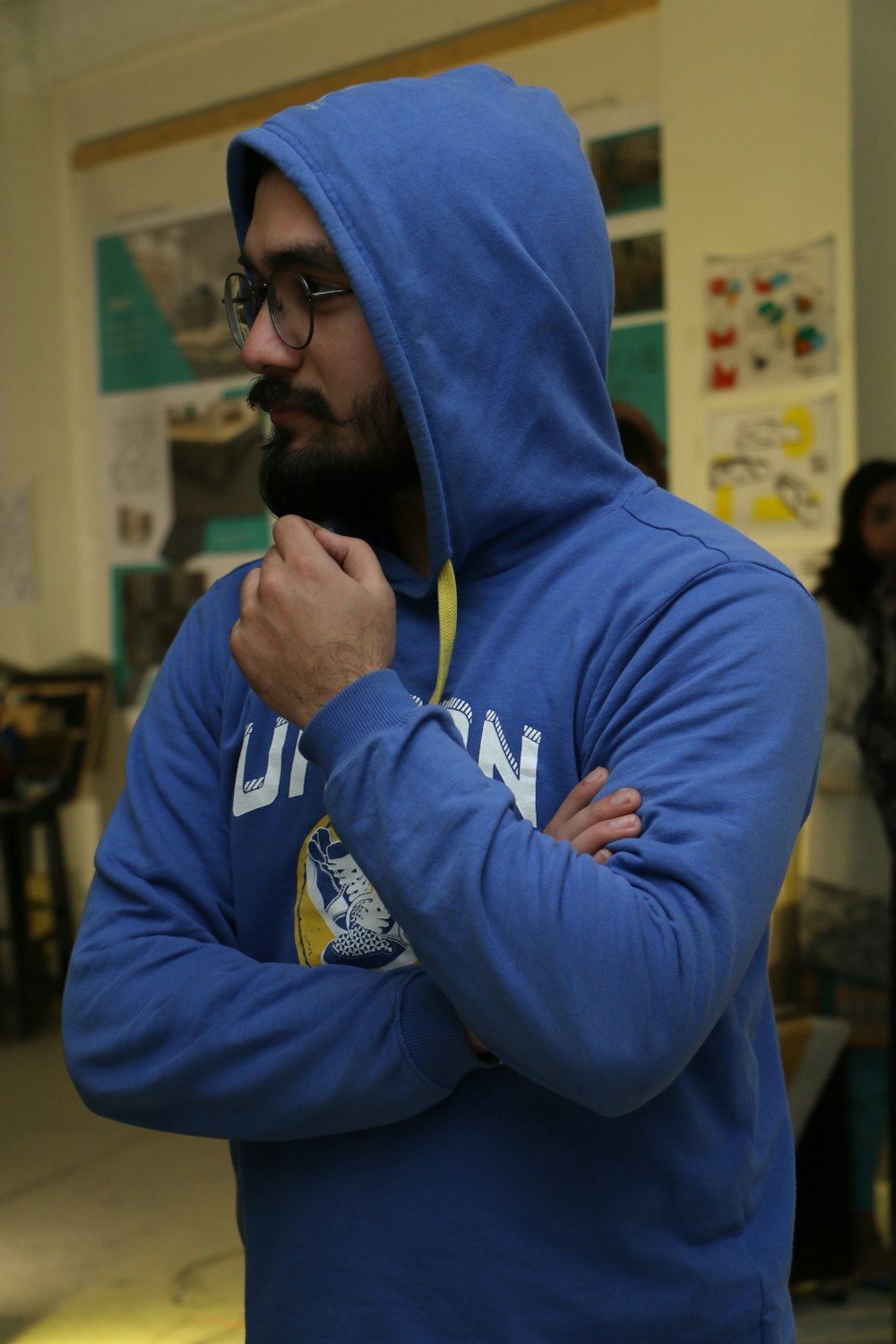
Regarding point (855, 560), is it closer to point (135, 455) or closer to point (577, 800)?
point (577, 800)

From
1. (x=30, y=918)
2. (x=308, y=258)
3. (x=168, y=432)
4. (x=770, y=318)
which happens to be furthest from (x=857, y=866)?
(x=30, y=918)

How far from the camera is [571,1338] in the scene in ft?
2.91

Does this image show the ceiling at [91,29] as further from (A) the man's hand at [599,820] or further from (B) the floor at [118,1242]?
(A) the man's hand at [599,820]

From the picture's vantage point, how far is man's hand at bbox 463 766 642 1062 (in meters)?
0.83

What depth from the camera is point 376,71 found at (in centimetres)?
389

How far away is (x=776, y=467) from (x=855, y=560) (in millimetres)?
400

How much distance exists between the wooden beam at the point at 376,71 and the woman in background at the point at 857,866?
147 centimetres

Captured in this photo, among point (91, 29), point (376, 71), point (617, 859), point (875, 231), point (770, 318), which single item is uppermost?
point (91, 29)

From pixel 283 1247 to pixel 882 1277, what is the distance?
91.0 inches

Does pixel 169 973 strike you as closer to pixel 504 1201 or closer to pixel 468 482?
pixel 504 1201

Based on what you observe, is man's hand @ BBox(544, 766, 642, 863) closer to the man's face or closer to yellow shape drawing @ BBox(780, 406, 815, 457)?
the man's face

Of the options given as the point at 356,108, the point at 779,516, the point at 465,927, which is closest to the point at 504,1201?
the point at 465,927

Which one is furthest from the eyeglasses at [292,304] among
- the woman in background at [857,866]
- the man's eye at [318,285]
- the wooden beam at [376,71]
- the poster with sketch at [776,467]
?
the wooden beam at [376,71]

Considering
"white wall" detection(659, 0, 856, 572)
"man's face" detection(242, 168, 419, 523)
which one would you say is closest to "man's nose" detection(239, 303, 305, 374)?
"man's face" detection(242, 168, 419, 523)
